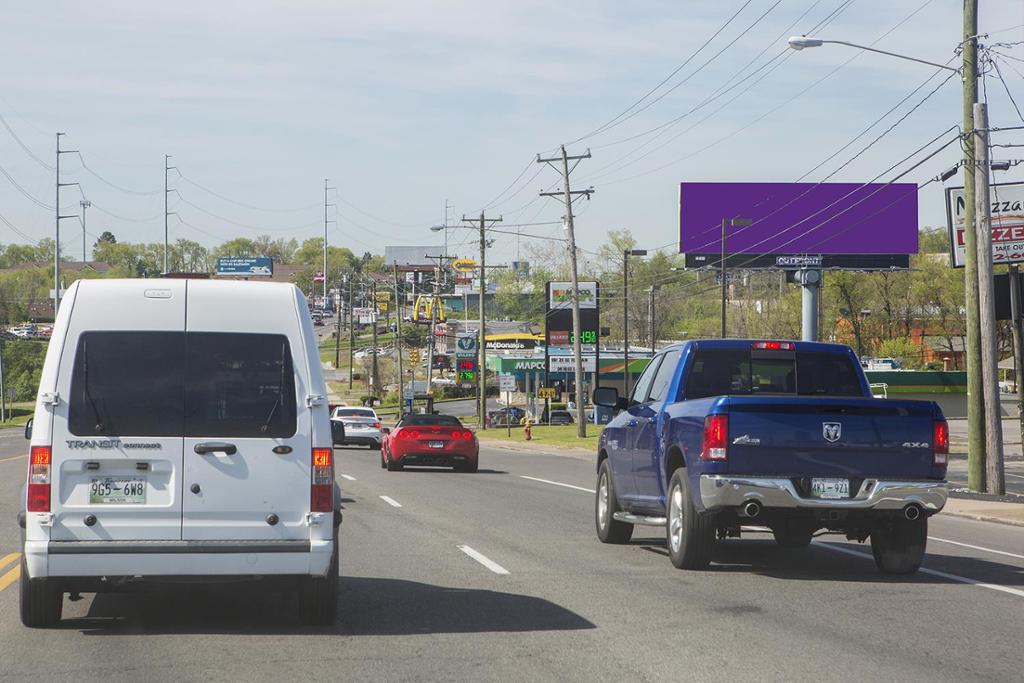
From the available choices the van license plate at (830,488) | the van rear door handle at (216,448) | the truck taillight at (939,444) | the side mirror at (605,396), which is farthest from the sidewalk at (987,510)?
the van rear door handle at (216,448)

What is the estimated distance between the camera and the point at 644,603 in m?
10.5

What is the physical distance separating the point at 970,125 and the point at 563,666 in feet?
65.5

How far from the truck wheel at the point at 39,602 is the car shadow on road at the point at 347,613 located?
0.18m

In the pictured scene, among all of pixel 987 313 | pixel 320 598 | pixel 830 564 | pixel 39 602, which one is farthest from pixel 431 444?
pixel 39 602

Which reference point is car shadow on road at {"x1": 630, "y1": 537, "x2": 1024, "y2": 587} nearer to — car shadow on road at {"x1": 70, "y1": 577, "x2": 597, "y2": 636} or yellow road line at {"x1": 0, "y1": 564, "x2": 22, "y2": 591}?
car shadow on road at {"x1": 70, "y1": 577, "x2": 597, "y2": 636}

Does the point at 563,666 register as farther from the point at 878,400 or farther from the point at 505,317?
the point at 505,317

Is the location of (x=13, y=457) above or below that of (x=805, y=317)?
below

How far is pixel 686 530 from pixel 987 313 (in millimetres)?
14291

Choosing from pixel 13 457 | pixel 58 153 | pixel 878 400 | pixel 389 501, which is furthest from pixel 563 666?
pixel 58 153

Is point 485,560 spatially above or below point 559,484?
above

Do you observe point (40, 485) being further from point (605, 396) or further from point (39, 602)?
point (605, 396)

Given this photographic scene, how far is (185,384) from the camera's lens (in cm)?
888

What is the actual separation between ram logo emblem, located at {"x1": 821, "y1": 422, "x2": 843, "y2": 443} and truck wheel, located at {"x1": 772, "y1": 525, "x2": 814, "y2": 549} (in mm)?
948

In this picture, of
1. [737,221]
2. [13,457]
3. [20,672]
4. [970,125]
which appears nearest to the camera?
[20,672]
